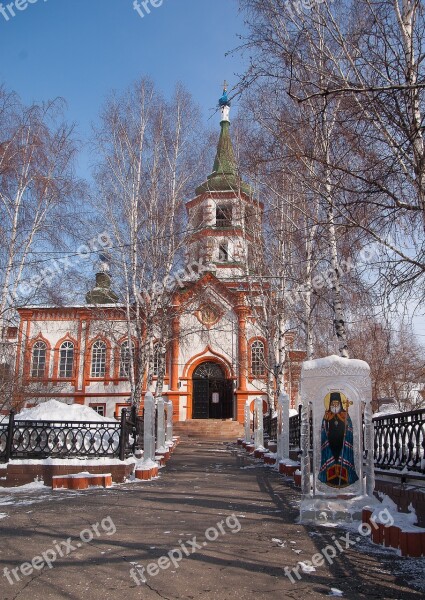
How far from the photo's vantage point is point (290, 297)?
59.4 feet

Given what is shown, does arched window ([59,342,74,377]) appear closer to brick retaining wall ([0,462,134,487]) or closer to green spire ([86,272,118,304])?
green spire ([86,272,118,304])

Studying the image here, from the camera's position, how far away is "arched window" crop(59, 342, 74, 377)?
33.2 meters

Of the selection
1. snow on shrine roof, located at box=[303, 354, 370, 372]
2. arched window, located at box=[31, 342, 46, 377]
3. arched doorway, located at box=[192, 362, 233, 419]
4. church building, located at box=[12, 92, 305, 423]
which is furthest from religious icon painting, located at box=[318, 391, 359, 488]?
arched window, located at box=[31, 342, 46, 377]

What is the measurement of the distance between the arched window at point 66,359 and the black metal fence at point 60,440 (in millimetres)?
21790

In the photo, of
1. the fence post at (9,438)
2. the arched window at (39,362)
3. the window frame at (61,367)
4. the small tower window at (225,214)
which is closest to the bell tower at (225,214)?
the small tower window at (225,214)

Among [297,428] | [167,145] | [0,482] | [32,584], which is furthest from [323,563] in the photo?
[167,145]

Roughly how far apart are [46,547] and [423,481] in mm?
3982

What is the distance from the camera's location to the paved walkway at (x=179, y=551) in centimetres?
416

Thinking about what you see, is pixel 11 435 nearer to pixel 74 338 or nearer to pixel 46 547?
pixel 46 547

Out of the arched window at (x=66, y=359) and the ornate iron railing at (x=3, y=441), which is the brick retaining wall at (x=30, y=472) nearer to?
the ornate iron railing at (x=3, y=441)

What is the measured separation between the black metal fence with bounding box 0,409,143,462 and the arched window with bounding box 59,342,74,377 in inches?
858

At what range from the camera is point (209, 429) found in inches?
1131

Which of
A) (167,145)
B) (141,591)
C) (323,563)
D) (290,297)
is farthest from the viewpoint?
(167,145)

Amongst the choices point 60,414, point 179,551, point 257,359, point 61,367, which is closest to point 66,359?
point 61,367
